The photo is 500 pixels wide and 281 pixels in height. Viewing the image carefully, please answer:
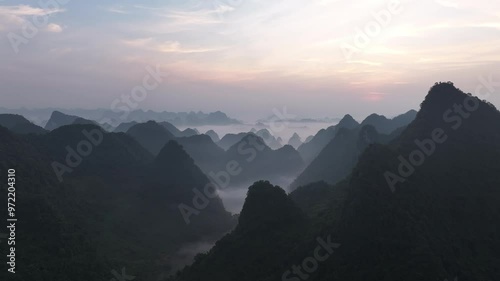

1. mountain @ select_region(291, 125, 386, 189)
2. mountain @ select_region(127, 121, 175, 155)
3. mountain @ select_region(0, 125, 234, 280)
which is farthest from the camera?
mountain @ select_region(127, 121, 175, 155)

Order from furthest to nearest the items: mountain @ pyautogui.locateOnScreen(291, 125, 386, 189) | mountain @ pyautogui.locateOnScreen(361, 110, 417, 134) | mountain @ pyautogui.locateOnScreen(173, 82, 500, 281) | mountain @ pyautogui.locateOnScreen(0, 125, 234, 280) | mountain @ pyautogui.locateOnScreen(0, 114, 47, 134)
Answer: mountain @ pyautogui.locateOnScreen(361, 110, 417, 134)
mountain @ pyautogui.locateOnScreen(0, 114, 47, 134)
mountain @ pyautogui.locateOnScreen(291, 125, 386, 189)
mountain @ pyautogui.locateOnScreen(0, 125, 234, 280)
mountain @ pyautogui.locateOnScreen(173, 82, 500, 281)

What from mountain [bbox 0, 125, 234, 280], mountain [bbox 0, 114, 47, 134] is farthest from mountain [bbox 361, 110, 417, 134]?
mountain [bbox 0, 114, 47, 134]

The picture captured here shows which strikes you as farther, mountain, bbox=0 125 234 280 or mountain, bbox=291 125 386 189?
mountain, bbox=291 125 386 189

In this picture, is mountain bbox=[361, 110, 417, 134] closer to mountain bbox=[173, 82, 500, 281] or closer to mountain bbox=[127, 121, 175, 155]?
mountain bbox=[127, 121, 175, 155]

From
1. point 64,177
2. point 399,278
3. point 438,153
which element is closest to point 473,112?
point 438,153

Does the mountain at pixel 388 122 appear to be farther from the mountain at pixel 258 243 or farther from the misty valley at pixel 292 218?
the mountain at pixel 258 243

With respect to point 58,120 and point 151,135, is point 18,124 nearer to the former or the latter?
point 151,135

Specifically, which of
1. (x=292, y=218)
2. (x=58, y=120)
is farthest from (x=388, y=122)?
(x=58, y=120)
